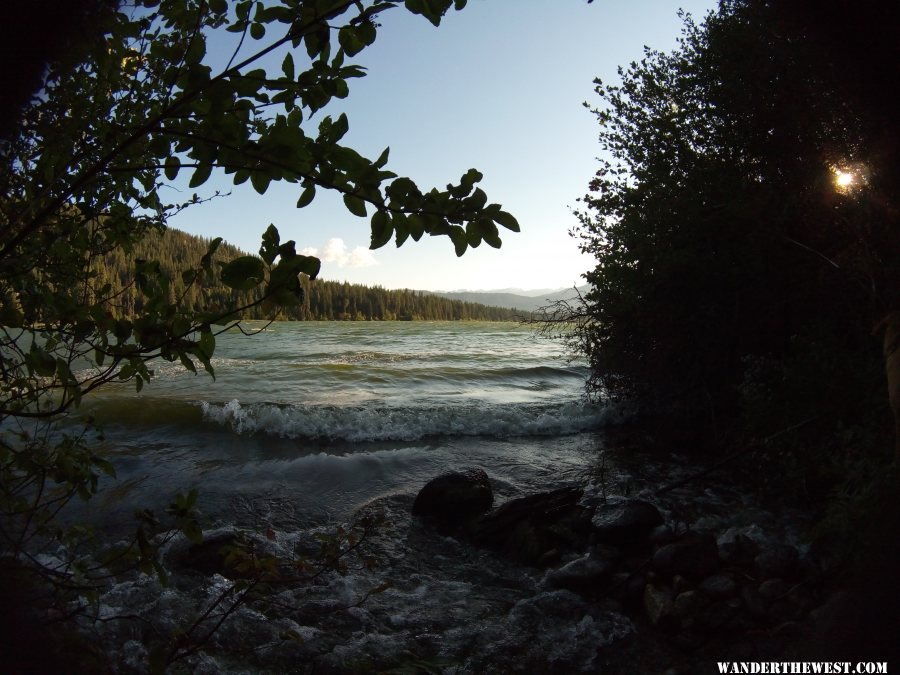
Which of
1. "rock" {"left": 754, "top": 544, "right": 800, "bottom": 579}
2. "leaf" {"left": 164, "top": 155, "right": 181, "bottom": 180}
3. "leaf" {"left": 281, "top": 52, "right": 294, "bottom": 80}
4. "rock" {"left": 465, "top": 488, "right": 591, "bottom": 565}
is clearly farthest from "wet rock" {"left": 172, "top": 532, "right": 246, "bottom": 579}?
"rock" {"left": 754, "top": 544, "right": 800, "bottom": 579}

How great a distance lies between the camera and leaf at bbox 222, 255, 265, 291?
1.20 metres

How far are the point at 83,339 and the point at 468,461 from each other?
28.3ft

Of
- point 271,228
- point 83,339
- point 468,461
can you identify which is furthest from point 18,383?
point 468,461

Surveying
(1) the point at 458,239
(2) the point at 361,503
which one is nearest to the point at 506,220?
(1) the point at 458,239

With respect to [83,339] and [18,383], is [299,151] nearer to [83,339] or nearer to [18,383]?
[83,339]

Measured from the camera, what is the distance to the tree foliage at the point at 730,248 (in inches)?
232

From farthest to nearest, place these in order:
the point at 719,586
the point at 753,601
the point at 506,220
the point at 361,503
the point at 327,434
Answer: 1. the point at 327,434
2. the point at 361,503
3. the point at 719,586
4. the point at 753,601
5. the point at 506,220

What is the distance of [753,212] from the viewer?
7.16 m

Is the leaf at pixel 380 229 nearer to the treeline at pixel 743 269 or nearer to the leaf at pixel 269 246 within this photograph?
the leaf at pixel 269 246

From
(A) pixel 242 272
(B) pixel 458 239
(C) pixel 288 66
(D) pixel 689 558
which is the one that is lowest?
(D) pixel 689 558

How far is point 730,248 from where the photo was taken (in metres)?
8.17

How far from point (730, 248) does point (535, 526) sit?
5787 millimetres

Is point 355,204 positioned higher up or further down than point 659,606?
higher up

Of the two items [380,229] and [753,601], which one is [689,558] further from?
[380,229]
